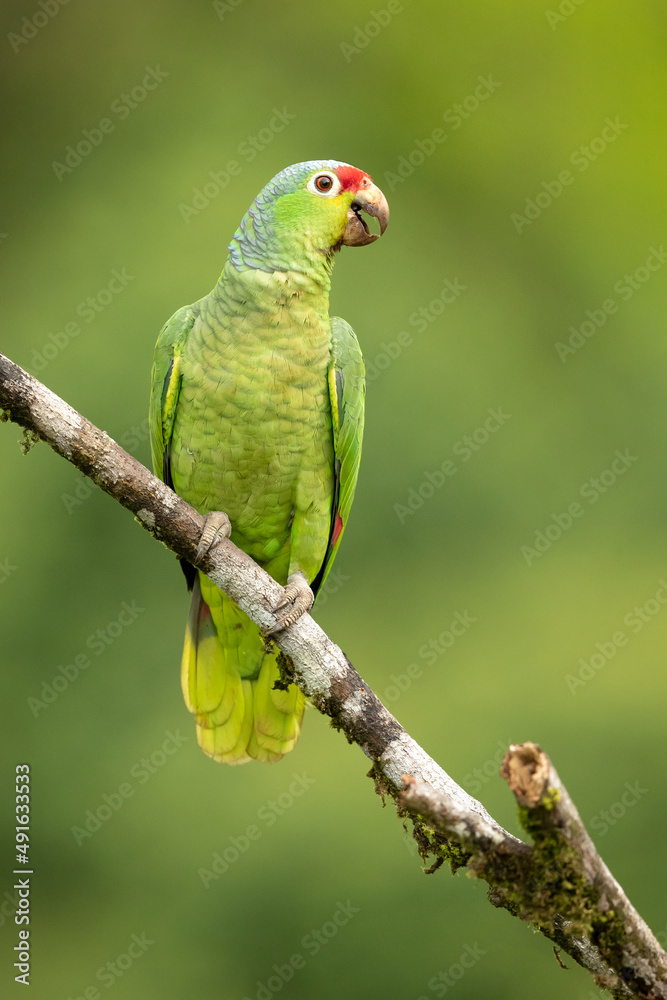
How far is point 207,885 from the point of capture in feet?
17.2

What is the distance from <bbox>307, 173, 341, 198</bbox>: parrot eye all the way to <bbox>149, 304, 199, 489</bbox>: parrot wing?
58cm

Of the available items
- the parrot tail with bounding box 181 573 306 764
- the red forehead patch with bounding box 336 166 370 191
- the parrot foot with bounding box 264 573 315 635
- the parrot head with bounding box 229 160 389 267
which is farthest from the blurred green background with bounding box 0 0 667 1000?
the red forehead patch with bounding box 336 166 370 191

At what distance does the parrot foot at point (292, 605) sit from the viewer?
8.93 feet

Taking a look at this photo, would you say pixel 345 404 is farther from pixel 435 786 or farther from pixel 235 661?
pixel 435 786

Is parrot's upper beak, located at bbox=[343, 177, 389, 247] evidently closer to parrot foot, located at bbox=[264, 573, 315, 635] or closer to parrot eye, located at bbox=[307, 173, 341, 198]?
parrot eye, located at bbox=[307, 173, 341, 198]

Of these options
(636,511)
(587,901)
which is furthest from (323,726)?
(587,901)

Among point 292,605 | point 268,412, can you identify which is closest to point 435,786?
point 292,605

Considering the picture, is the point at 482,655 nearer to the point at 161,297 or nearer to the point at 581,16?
the point at 161,297

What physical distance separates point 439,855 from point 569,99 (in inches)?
258

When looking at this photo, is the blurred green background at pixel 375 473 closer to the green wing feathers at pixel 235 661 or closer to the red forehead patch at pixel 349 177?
the green wing feathers at pixel 235 661

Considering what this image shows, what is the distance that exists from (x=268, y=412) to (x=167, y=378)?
42 centimetres

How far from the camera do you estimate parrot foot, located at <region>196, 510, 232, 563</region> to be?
8.93 ft

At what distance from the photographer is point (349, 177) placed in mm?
3180

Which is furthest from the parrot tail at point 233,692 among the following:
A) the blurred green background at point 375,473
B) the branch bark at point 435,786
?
the blurred green background at point 375,473
